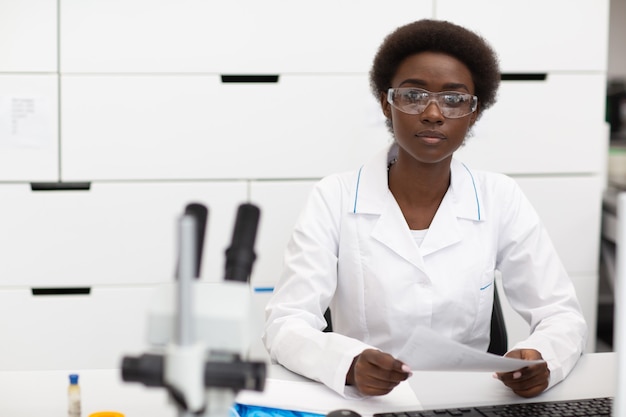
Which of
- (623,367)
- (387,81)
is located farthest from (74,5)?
(623,367)

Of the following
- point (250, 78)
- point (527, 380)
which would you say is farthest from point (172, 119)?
point (527, 380)

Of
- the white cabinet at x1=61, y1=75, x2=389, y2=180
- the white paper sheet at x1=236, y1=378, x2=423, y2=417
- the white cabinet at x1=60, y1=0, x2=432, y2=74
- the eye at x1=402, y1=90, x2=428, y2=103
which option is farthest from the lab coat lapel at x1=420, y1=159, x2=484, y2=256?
the white cabinet at x1=60, y1=0, x2=432, y2=74

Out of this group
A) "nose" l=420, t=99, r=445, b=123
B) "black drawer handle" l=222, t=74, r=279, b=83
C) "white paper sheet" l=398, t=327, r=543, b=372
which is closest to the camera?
"white paper sheet" l=398, t=327, r=543, b=372

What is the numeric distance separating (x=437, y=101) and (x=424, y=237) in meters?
0.27

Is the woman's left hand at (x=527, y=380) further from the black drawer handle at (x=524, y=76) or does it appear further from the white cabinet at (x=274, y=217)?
the black drawer handle at (x=524, y=76)

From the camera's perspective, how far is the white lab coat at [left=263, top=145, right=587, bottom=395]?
1.47 metres

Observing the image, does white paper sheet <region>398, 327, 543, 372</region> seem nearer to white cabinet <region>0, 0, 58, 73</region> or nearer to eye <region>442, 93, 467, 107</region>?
eye <region>442, 93, 467, 107</region>

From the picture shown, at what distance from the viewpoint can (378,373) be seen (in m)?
1.12

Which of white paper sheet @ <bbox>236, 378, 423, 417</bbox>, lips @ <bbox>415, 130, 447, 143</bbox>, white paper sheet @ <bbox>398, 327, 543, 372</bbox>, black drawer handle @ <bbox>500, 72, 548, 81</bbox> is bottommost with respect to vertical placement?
white paper sheet @ <bbox>236, 378, 423, 417</bbox>

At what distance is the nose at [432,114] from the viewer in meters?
1.43

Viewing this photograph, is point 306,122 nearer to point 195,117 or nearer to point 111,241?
point 195,117

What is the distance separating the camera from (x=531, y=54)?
7.70 ft

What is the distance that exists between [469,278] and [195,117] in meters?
1.09

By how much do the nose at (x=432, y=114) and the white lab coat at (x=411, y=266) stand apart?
0.19m
